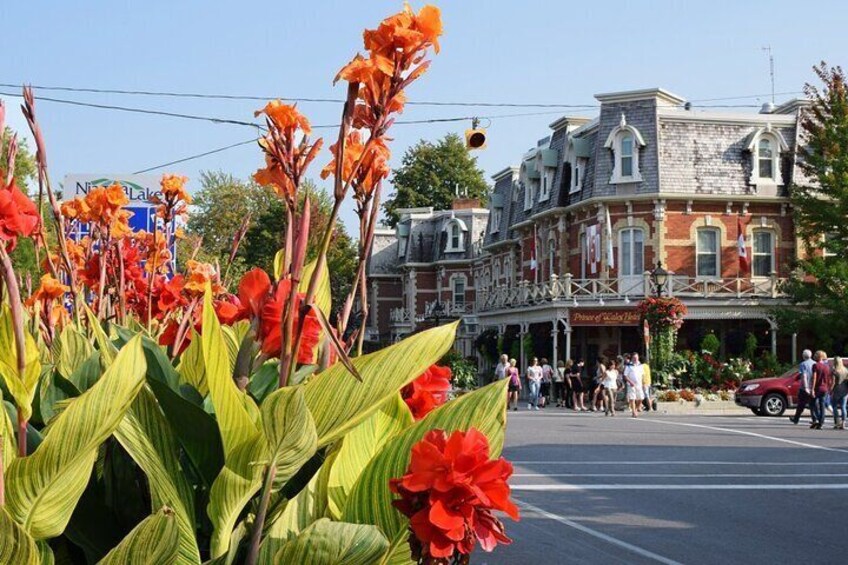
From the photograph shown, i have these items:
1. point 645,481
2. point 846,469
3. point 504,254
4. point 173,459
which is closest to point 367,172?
point 173,459

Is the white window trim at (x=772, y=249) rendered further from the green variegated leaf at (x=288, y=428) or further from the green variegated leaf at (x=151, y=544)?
the green variegated leaf at (x=151, y=544)

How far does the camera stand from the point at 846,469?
16.8 meters

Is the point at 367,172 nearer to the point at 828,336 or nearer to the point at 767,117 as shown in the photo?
the point at 828,336

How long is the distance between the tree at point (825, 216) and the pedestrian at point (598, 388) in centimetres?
689

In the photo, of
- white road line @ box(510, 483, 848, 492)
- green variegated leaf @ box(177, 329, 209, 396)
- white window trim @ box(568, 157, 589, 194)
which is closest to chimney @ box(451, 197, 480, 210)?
white window trim @ box(568, 157, 589, 194)

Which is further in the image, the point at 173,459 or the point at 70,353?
the point at 70,353

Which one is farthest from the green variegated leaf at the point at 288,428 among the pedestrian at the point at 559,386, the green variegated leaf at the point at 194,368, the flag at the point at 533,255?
the flag at the point at 533,255

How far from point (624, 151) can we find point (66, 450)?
132 ft

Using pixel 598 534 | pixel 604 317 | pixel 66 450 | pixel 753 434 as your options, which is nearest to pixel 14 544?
pixel 66 450

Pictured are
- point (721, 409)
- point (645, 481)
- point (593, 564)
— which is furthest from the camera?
point (721, 409)

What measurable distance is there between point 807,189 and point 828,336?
4839 millimetres

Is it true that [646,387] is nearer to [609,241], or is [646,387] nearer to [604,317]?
[604,317]

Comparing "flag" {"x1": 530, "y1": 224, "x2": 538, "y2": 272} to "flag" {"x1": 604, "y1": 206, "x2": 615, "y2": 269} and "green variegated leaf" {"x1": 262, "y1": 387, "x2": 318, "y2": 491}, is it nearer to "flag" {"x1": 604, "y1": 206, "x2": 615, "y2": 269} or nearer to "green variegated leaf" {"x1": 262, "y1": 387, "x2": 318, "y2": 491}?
"flag" {"x1": 604, "y1": 206, "x2": 615, "y2": 269}

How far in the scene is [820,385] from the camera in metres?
24.5
